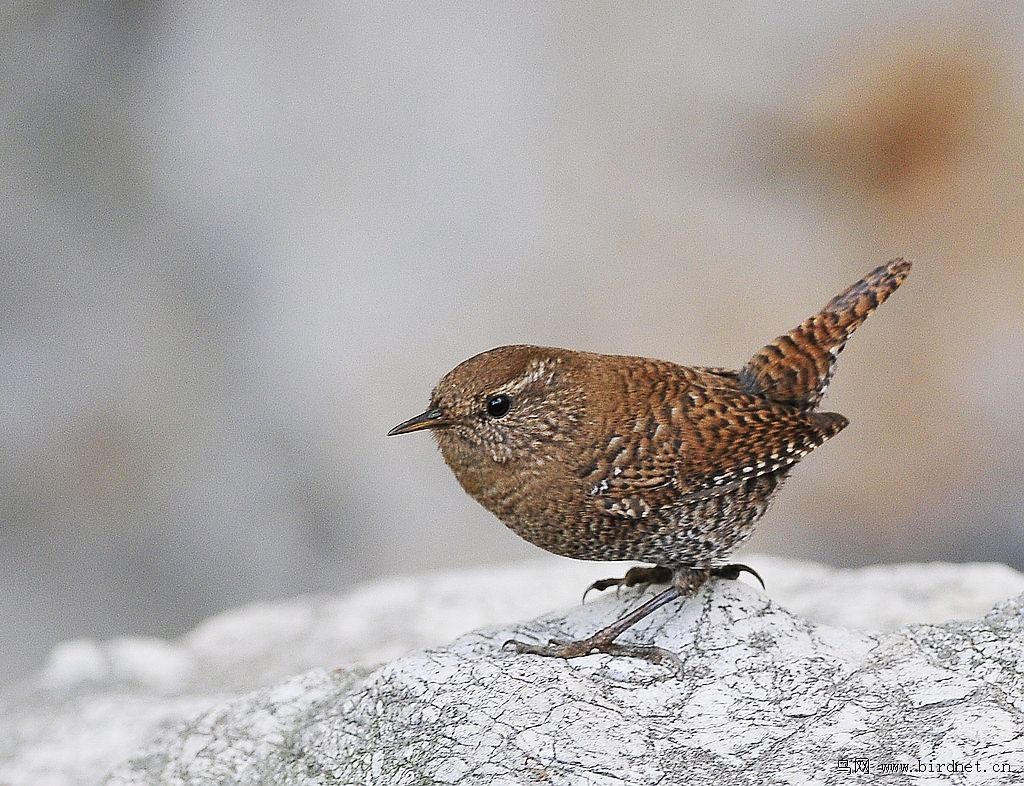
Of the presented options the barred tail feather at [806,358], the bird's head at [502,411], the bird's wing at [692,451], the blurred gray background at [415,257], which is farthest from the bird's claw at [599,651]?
the blurred gray background at [415,257]

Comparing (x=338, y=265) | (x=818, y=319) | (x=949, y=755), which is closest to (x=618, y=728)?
(x=949, y=755)

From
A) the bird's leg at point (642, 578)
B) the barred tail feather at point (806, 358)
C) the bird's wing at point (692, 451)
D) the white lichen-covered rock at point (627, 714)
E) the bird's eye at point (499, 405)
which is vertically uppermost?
the bird's eye at point (499, 405)

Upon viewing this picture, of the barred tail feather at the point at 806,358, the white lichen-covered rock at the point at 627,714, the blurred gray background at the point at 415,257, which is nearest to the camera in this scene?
the white lichen-covered rock at the point at 627,714

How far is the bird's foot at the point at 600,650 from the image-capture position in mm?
3209

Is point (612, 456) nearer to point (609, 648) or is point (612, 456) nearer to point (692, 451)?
point (692, 451)

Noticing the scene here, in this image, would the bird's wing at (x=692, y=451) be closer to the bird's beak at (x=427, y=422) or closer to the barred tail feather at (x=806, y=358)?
the barred tail feather at (x=806, y=358)

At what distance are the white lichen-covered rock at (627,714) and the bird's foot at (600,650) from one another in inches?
1.5

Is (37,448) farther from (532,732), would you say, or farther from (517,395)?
(532,732)

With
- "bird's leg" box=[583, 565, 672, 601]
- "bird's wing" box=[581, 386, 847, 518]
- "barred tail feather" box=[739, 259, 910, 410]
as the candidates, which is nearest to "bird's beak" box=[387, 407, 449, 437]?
"bird's wing" box=[581, 386, 847, 518]

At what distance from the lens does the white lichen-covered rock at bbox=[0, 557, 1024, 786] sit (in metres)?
2.75

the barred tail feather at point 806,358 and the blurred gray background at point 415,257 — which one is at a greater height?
the blurred gray background at point 415,257

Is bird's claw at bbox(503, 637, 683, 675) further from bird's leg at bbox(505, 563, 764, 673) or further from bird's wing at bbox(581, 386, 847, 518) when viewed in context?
bird's wing at bbox(581, 386, 847, 518)

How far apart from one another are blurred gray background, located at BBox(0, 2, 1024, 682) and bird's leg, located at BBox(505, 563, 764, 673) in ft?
10.7

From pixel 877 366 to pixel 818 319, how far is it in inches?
122
